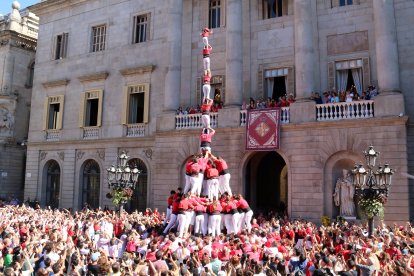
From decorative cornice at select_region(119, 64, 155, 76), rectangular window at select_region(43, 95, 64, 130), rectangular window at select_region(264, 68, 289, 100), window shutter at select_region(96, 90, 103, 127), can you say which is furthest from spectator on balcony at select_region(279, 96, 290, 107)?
rectangular window at select_region(43, 95, 64, 130)

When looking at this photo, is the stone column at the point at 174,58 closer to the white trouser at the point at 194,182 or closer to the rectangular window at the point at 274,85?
the rectangular window at the point at 274,85

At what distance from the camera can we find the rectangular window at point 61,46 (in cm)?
3622

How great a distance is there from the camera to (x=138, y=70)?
31.2 metres

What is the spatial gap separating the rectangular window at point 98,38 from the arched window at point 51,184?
9.59 m

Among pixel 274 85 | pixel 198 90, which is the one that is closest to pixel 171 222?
pixel 274 85

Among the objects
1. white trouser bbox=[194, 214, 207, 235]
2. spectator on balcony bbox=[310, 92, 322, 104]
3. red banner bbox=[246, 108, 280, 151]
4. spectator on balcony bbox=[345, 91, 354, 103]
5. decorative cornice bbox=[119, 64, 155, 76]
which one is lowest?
white trouser bbox=[194, 214, 207, 235]

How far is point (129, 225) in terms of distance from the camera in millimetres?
17344

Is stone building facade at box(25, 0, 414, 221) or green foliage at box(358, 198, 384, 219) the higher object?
stone building facade at box(25, 0, 414, 221)

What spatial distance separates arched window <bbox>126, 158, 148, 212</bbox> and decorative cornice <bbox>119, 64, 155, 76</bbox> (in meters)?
6.13

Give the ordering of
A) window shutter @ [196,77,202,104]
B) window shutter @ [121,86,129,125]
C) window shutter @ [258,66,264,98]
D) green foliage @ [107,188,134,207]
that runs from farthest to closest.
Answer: window shutter @ [121,86,129,125], window shutter @ [196,77,202,104], window shutter @ [258,66,264,98], green foliage @ [107,188,134,207]

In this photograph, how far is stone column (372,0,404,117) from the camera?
21.1m

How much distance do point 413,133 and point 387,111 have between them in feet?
6.32

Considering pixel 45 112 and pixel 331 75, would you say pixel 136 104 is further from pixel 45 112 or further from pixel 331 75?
pixel 331 75

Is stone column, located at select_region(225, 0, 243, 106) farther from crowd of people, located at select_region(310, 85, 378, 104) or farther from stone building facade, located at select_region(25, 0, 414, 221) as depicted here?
crowd of people, located at select_region(310, 85, 378, 104)
